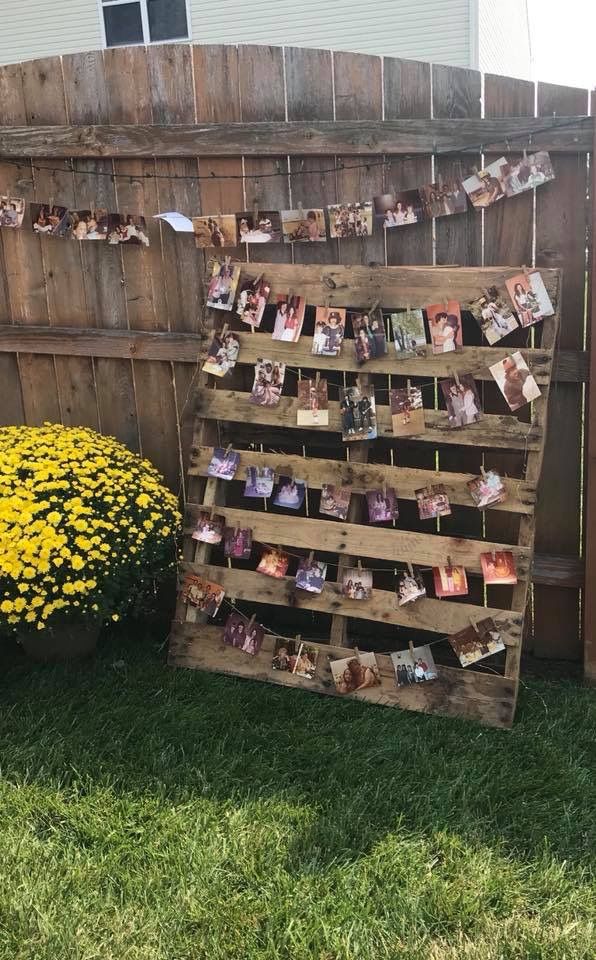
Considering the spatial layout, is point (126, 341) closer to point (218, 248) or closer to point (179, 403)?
point (179, 403)

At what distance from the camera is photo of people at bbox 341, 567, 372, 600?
3.03 m

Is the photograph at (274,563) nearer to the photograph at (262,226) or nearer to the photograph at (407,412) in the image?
the photograph at (407,412)

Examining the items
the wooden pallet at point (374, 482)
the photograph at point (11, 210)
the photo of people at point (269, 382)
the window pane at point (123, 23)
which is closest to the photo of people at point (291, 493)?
the wooden pallet at point (374, 482)

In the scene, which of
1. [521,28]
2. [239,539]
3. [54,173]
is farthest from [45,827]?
[521,28]

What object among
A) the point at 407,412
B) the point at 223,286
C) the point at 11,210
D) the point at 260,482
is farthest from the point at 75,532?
the point at 11,210

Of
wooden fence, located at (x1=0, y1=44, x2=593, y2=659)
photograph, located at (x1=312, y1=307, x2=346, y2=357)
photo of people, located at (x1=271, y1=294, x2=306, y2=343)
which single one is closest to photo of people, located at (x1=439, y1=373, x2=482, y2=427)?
wooden fence, located at (x1=0, y1=44, x2=593, y2=659)

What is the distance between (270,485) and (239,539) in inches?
9.7

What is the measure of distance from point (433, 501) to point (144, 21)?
10233 mm

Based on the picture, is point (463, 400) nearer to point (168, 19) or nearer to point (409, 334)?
point (409, 334)

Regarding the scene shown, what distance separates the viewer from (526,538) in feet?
9.46

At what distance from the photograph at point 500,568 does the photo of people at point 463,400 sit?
484mm

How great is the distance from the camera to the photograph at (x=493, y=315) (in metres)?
2.87

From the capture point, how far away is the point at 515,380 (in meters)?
2.85

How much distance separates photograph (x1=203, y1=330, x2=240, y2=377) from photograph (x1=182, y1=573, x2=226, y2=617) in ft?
2.71
